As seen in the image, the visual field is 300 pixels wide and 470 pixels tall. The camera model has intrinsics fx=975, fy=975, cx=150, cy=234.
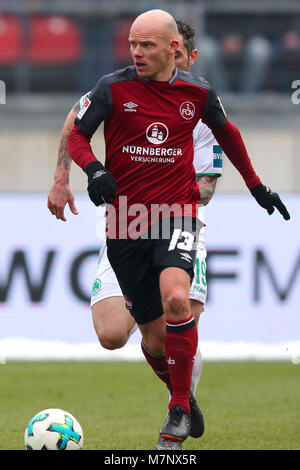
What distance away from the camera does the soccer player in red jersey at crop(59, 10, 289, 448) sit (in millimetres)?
5121

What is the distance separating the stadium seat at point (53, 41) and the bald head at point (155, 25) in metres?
7.19

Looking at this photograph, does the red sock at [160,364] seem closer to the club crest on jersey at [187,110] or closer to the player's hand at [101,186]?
the player's hand at [101,186]

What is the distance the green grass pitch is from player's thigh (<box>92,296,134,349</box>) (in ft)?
1.94

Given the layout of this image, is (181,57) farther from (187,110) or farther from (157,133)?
(157,133)

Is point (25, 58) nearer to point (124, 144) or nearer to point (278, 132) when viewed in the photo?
point (278, 132)

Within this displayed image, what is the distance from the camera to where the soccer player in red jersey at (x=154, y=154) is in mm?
5121

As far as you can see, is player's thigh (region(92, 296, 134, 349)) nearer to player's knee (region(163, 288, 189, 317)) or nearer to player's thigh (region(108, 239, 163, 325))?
player's thigh (region(108, 239, 163, 325))

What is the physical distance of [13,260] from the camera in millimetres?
10133

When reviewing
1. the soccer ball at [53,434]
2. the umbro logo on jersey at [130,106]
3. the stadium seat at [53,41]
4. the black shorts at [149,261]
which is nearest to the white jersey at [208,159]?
the black shorts at [149,261]

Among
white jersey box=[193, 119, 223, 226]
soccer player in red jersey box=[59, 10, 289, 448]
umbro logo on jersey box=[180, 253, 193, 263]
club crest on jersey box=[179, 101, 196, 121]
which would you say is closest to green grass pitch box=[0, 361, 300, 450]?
soccer player in red jersey box=[59, 10, 289, 448]

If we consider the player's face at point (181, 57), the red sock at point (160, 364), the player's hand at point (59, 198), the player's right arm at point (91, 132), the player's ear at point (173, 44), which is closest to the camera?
the player's right arm at point (91, 132)

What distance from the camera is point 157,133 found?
5.27m

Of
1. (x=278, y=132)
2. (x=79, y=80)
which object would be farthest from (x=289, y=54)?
(x=79, y=80)

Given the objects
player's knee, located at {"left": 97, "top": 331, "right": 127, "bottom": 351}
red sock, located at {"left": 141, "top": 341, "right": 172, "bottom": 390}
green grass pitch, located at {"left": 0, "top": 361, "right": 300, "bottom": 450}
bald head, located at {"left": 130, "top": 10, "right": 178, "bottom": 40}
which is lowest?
green grass pitch, located at {"left": 0, "top": 361, "right": 300, "bottom": 450}
